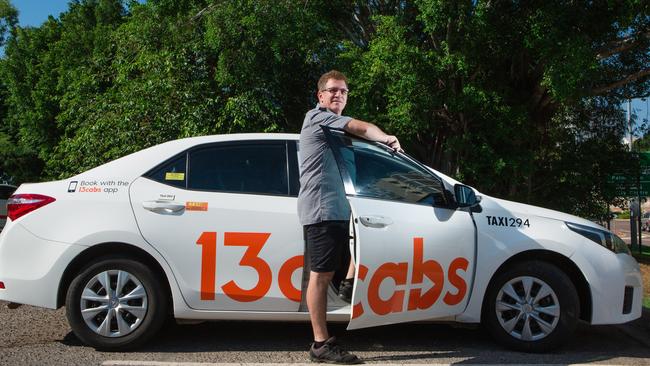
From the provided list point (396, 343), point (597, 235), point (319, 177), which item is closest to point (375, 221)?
point (319, 177)

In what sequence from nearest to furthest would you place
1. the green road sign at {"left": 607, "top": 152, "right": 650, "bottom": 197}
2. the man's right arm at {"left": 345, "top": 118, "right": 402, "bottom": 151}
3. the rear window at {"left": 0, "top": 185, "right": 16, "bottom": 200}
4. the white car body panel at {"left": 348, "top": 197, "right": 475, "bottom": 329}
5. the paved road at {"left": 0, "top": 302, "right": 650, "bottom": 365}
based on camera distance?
the man's right arm at {"left": 345, "top": 118, "right": 402, "bottom": 151}, the white car body panel at {"left": 348, "top": 197, "right": 475, "bottom": 329}, the paved road at {"left": 0, "top": 302, "right": 650, "bottom": 365}, the green road sign at {"left": 607, "top": 152, "right": 650, "bottom": 197}, the rear window at {"left": 0, "top": 185, "right": 16, "bottom": 200}

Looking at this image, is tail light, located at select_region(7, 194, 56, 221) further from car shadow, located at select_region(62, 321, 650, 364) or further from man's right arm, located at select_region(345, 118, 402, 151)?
man's right arm, located at select_region(345, 118, 402, 151)

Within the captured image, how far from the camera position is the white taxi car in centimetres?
435

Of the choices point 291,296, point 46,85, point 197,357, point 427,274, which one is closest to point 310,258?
point 291,296

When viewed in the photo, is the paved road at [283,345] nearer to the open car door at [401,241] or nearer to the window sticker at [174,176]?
the open car door at [401,241]

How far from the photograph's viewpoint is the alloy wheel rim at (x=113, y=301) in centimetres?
437

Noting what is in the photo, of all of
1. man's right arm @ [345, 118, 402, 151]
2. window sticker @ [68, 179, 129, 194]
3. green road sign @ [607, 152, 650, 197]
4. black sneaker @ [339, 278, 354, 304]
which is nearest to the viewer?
man's right arm @ [345, 118, 402, 151]

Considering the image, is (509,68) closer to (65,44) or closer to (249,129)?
(249,129)

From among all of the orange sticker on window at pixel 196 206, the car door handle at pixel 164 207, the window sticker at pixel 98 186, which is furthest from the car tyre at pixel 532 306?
the window sticker at pixel 98 186

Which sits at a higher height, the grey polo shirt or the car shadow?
the grey polo shirt

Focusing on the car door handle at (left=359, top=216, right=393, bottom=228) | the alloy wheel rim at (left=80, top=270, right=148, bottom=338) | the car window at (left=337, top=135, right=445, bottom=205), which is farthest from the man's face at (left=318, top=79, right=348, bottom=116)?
the alloy wheel rim at (left=80, top=270, right=148, bottom=338)

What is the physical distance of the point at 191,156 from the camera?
183 inches

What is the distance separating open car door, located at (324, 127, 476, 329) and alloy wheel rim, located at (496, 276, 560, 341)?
334mm

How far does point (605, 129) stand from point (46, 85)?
2029 cm
